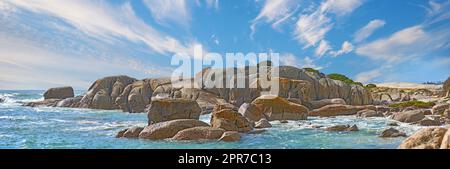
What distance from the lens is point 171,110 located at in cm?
1530

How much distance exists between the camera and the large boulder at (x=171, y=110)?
15273mm

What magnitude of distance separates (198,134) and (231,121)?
2419 mm

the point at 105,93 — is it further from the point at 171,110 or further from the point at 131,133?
the point at 131,133

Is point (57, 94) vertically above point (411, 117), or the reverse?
point (57, 94)

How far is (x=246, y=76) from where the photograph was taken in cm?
3231

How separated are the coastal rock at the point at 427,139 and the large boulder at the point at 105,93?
34129mm

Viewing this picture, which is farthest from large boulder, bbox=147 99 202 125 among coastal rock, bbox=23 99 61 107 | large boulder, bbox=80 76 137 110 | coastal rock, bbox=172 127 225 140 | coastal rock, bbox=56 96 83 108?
coastal rock, bbox=23 99 61 107

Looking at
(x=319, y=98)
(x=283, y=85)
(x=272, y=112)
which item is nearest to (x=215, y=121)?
(x=272, y=112)

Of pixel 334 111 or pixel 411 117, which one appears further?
pixel 334 111

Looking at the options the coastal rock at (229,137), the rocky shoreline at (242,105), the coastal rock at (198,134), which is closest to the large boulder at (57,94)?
the rocky shoreline at (242,105)

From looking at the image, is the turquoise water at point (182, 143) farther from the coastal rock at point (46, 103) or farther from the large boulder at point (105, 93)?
the coastal rock at point (46, 103)

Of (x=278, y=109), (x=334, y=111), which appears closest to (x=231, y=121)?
(x=278, y=109)
